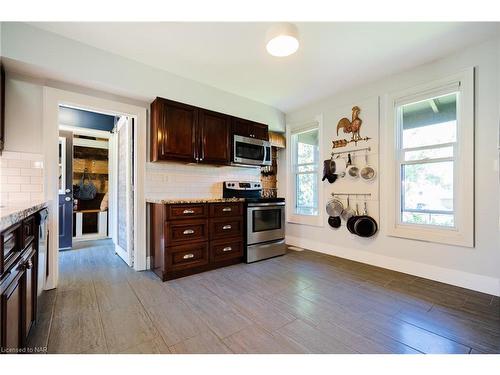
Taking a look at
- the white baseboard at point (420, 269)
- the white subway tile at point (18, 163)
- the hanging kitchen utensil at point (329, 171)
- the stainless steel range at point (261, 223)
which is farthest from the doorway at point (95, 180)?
the white baseboard at point (420, 269)

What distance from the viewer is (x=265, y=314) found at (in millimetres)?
1828

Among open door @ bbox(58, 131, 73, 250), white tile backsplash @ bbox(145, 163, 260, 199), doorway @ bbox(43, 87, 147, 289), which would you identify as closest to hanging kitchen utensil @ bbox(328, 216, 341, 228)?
white tile backsplash @ bbox(145, 163, 260, 199)

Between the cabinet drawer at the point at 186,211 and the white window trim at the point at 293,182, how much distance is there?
6.27ft

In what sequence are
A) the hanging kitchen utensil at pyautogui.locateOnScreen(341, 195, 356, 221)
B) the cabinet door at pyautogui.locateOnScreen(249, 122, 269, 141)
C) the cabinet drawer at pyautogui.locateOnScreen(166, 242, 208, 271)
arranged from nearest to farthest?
the cabinet drawer at pyautogui.locateOnScreen(166, 242, 208, 271) → the hanging kitchen utensil at pyautogui.locateOnScreen(341, 195, 356, 221) → the cabinet door at pyautogui.locateOnScreen(249, 122, 269, 141)

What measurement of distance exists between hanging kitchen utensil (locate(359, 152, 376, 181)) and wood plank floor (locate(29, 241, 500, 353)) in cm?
121

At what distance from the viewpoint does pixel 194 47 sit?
2.35m

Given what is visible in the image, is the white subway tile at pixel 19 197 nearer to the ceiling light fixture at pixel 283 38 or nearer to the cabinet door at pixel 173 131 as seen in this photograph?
the cabinet door at pixel 173 131

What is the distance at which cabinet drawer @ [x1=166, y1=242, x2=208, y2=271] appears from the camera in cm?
253

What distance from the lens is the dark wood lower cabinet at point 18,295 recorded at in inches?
38.0

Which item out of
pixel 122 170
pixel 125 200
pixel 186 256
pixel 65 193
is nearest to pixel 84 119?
pixel 65 193

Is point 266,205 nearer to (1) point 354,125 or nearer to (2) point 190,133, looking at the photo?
(2) point 190,133

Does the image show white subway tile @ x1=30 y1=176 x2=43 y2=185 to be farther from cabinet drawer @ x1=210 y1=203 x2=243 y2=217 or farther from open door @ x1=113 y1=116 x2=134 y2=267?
cabinet drawer @ x1=210 y1=203 x2=243 y2=217

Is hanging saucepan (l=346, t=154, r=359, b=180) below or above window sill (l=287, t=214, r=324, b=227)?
above
